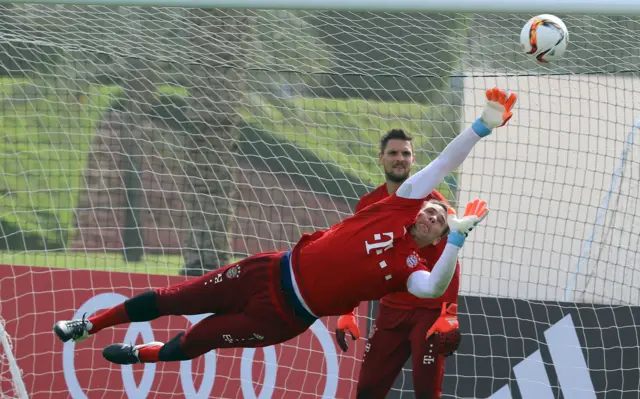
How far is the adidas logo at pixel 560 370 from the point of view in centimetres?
780

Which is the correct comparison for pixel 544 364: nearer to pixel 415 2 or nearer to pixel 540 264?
pixel 540 264

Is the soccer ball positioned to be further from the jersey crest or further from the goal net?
the goal net

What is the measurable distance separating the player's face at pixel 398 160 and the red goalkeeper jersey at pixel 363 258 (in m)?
0.61

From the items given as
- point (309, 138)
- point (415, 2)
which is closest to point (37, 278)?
point (309, 138)

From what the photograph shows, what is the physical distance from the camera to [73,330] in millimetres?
6074

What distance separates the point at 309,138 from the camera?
985cm

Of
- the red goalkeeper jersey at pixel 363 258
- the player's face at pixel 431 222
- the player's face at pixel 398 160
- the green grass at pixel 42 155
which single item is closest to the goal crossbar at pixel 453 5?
the player's face at pixel 398 160

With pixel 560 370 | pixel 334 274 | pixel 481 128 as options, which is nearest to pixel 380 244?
pixel 334 274

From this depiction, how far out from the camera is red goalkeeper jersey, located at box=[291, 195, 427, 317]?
5504 millimetres

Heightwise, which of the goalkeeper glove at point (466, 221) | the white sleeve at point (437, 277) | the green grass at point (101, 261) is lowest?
the green grass at point (101, 261)

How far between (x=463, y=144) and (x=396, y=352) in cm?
155

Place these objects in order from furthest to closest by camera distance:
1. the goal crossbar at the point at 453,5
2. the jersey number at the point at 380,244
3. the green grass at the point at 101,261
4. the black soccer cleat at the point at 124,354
Result: the green grass at the point at 101,261, the goal crossbar at the point at 453,5, the black soccer cleat at the point at 124,354, the jersey number at the point at 380,244

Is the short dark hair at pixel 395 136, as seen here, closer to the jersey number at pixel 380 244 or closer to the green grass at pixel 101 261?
the jersey number at pixel 380 244

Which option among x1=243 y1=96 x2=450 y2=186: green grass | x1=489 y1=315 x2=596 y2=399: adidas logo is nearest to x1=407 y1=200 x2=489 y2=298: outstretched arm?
x1=489 y1=315 x2=596 y2=399: adidas logo
